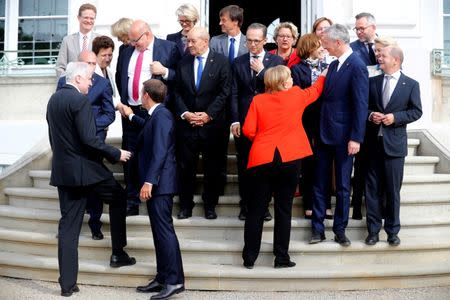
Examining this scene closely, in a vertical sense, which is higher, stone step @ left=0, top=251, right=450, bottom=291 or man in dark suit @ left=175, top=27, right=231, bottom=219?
man in dark suit @ left=175, top=27, right=231, bottom=219

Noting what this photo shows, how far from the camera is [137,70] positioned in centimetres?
663

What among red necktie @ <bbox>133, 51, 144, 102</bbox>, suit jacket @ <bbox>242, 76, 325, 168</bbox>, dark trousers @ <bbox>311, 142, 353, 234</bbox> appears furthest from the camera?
red necktie @ <bbox>133, 51, 144, 102</bbox>

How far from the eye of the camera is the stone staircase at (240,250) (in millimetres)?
5750

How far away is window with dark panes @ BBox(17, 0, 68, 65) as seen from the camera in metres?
9.80

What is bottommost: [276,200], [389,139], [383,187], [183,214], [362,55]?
[183,214]

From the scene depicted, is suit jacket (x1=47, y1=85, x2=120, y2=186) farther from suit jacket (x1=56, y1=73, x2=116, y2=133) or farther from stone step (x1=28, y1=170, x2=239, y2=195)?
stone step (x1=28, y1=170, x2=239, y2=195)

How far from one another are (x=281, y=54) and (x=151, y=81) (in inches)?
69.8

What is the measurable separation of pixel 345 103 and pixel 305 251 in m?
1.34

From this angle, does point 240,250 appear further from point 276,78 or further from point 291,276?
point 276,78

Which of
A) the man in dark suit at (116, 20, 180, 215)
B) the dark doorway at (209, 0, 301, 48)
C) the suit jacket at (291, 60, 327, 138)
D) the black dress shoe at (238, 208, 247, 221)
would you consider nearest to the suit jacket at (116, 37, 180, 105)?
the man in dark suit at (116, 20, 180, 215)

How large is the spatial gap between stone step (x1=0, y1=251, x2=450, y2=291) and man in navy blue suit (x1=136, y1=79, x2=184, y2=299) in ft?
1.12

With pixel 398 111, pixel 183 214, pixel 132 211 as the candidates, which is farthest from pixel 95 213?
pixel 398 111

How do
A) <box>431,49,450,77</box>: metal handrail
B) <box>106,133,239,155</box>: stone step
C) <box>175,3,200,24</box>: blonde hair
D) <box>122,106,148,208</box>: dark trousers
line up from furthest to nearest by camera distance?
<box>431,49,450,77</box>: metal handrail < <box>106,133,239,155</box>: stone step < <box>175,3,200,24</box>: blonde hair < <box>122,106,148,208</box>: dark trousers

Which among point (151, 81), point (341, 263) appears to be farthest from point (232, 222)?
point (151, 81)
